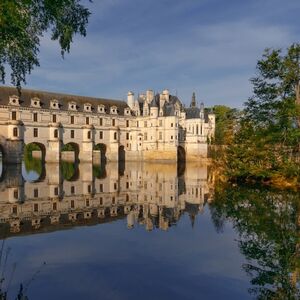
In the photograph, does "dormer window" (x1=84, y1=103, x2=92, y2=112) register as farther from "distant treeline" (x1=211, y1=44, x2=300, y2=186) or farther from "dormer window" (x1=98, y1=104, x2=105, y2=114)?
"distant treeline" (x1=211, y1=44, x2=300, y2=186)

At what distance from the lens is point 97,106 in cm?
6462

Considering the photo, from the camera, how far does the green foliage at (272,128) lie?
82.1ft

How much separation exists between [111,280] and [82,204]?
11.0 metres

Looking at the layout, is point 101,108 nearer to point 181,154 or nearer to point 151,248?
point 181,154

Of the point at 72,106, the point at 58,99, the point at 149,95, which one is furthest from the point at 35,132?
the point at 149,95

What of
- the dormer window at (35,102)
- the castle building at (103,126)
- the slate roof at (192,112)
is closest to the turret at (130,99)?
the castle building at (103,126)

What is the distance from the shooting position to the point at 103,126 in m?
63.7

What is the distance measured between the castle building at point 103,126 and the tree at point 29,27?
1659 inches

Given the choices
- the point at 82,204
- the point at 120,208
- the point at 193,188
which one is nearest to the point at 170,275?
the point at 120,208

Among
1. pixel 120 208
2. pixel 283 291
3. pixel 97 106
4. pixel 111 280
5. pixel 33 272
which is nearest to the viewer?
pixel 283 291

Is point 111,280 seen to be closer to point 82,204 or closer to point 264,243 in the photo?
point 264,243

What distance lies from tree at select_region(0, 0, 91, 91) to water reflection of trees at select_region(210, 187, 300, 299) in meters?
8.18

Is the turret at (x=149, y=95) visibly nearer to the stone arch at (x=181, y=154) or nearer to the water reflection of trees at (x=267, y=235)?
the stone arch at (x=181, y=154)

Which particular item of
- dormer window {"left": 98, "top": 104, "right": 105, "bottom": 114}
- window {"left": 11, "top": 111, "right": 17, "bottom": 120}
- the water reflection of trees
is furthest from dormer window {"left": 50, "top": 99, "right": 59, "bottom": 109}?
the water reflection of trees
